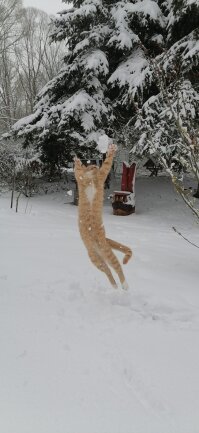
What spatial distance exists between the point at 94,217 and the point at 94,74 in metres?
7.52

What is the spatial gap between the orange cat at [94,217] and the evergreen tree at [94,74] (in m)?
5.90

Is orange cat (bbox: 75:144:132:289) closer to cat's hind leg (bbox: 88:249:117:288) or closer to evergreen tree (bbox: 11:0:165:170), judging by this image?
cat's hind leg (bbox: 88:249:117:288)

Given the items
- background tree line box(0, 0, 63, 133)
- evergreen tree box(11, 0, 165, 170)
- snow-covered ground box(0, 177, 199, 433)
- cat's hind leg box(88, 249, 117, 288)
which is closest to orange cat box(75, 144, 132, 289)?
Result: cat's hind leg box(88, 249, 117, 288)

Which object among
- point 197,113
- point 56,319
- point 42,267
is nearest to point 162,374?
point 56,319

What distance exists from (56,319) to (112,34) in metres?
9.18

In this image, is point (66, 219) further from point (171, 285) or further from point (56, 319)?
point (56, 319)

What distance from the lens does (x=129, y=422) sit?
2.46 metres

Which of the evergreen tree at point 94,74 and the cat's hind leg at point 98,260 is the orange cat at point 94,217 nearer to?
the cat's hind leg at point 98,260

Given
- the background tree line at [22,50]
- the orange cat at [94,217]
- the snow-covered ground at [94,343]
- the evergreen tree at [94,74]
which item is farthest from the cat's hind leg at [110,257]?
the background tree line at [22,50]

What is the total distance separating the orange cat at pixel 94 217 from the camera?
4332 mm

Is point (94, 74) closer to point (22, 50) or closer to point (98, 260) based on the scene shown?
point (98, 260)

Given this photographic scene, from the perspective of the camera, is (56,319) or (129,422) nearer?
(129,422)

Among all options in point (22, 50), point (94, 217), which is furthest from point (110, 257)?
point (22, 50)

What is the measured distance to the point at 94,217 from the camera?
4.33 m
